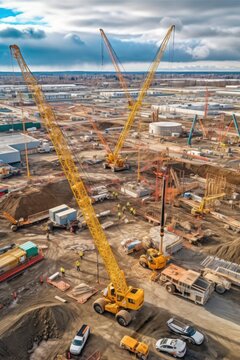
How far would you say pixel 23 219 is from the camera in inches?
1735

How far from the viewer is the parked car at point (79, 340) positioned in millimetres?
22734

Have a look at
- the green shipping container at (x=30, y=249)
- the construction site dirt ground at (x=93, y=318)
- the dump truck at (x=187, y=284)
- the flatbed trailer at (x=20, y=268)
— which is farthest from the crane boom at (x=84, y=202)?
the flatbed trailer at (x=20, y=268)

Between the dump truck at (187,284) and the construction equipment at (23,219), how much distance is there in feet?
69.3

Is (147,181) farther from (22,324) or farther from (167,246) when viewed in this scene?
(22,324)

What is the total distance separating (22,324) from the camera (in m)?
25.1

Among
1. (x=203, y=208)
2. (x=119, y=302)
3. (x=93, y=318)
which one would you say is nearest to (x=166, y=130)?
(x=203, y=208)

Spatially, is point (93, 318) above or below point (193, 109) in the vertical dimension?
below

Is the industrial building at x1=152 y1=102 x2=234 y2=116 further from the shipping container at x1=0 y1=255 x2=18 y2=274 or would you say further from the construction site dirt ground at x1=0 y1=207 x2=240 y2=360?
the shipping container at x1=0 y1=255 x2=18 y2=274

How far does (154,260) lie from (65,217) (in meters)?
14.7

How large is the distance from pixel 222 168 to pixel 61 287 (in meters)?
46.7

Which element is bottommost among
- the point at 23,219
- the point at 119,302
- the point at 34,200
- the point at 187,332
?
the point at 23,219

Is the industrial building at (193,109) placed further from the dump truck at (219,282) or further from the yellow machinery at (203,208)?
the dump truck at (219,282)

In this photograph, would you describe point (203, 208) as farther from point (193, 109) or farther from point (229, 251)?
point (193, 109)

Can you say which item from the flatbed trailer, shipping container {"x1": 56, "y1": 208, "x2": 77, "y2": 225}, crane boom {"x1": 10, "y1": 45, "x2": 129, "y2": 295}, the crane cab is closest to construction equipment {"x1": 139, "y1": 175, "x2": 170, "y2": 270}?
crane boom {"x1": 10, "y1": 45, "x2": 129, "y2": 295}
